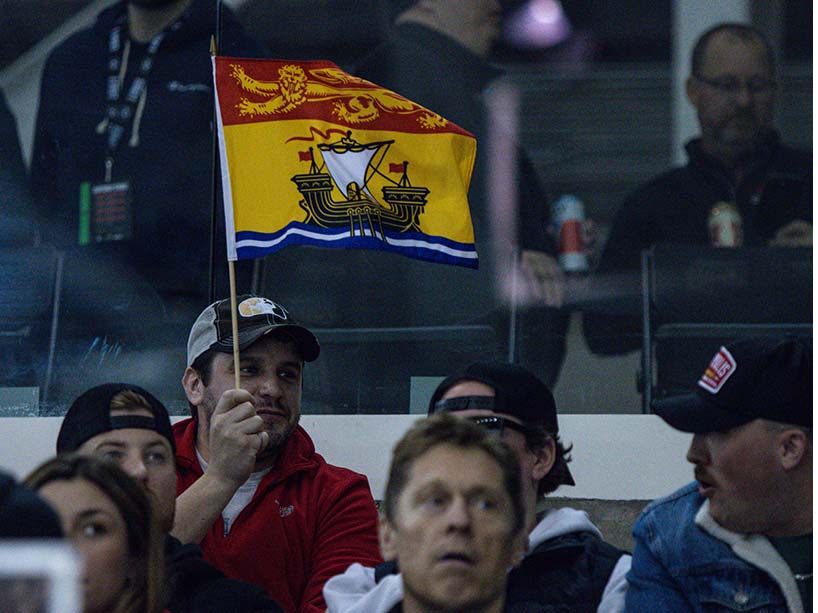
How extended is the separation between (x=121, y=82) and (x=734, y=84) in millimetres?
2084

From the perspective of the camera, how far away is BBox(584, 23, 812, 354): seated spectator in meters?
4.65

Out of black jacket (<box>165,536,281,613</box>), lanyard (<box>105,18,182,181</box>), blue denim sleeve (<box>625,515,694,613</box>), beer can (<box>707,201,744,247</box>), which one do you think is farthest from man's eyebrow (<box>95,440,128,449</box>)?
beer can (<box>707,201,744,247</box>)

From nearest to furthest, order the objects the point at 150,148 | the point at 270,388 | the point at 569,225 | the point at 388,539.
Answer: the point at 388,539, the point at 270,388, the point at 569,225, the point at 150,148

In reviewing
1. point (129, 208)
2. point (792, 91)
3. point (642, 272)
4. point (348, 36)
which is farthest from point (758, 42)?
point (129, 208)

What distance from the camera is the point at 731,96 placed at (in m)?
4.66

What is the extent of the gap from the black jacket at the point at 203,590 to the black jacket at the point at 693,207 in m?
1.86

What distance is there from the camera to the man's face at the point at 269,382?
3857 mm

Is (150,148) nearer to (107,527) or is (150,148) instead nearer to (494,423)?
(494,423)

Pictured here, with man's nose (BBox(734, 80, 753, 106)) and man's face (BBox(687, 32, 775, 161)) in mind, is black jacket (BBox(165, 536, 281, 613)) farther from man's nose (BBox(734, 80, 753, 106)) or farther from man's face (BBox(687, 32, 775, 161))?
man's nose (BBox(734, 80, 753, 106))

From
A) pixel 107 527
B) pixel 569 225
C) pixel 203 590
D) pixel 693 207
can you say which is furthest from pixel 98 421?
pixel 693 207

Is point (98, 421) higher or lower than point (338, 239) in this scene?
lower

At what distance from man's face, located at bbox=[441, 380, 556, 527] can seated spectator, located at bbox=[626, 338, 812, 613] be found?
29 centimetres

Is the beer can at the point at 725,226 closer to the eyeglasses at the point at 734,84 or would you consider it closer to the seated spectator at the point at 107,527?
the eyeglasses at the point at 734,84

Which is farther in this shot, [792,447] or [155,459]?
[155,459]
